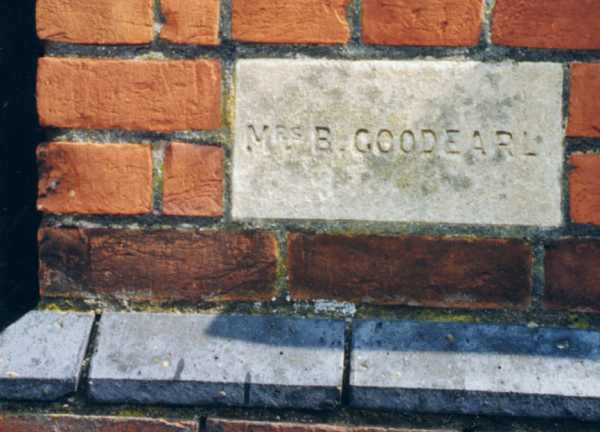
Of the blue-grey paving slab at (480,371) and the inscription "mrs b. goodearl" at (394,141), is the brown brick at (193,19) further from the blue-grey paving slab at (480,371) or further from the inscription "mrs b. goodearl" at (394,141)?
the blue-grey paving slab at (480,371)

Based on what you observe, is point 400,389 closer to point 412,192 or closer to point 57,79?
point 412,192

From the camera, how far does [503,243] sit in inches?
38.0

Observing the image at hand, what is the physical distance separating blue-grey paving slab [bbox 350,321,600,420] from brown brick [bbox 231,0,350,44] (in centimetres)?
37

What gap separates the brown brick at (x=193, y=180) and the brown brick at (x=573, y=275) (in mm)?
422

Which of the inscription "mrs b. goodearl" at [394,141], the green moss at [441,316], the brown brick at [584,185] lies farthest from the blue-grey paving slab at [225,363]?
the brown brick at [584,185]

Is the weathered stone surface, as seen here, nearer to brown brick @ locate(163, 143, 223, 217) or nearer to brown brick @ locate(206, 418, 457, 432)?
brown brick @ locate(163, 143, 223, 217)

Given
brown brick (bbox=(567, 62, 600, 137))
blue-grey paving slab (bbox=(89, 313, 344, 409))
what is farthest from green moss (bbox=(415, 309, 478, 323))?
brown brick (bbox=(567, 62, 600, 137))

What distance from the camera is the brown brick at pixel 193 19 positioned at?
97 centimetres

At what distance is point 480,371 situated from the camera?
923 millimetres

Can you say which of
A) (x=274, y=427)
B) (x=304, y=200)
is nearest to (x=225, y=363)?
(x=274, y=427)

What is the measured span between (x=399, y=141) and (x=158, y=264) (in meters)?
0.34

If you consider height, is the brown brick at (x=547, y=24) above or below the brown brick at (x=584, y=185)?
above

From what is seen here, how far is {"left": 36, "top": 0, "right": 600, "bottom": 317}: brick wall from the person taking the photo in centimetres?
96

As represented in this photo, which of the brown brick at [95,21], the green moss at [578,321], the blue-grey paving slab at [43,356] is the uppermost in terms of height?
the brown brick at [95,21]
